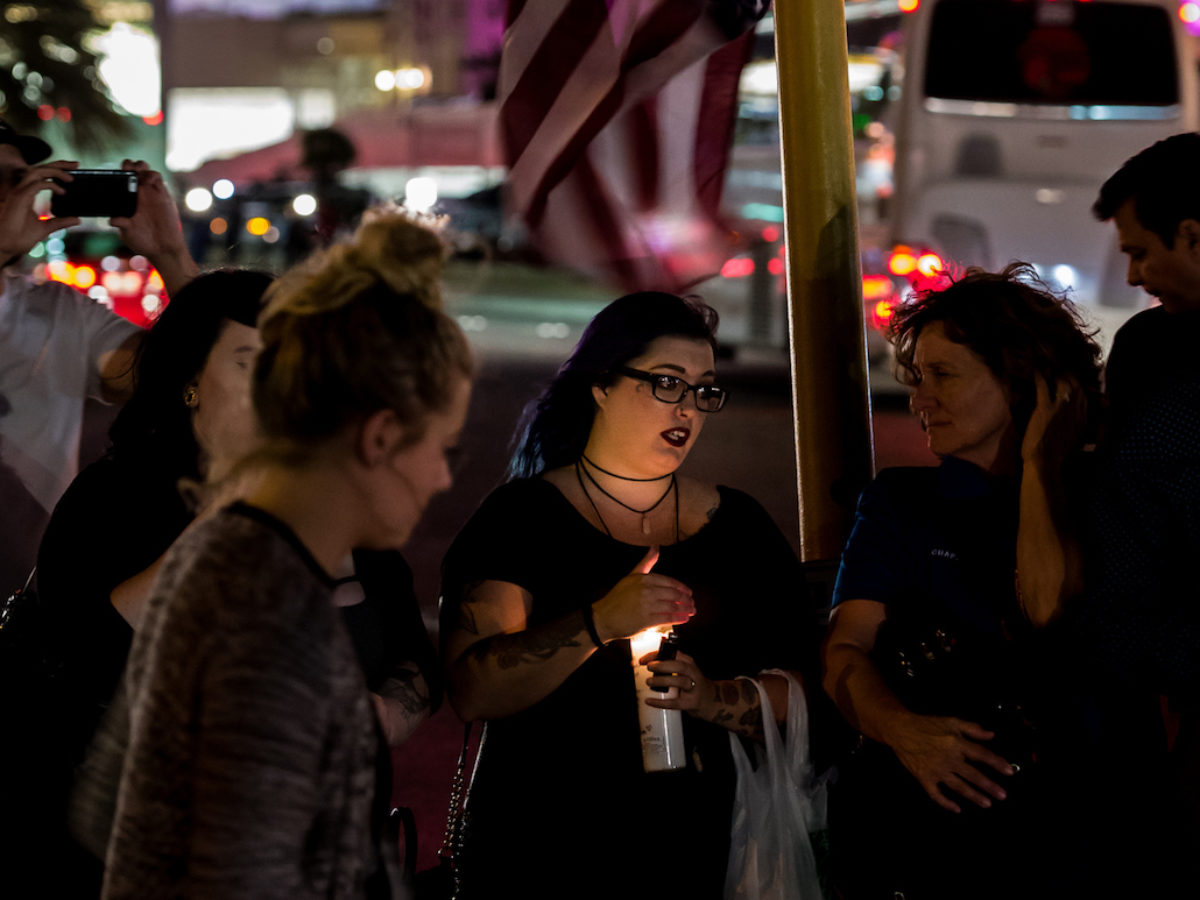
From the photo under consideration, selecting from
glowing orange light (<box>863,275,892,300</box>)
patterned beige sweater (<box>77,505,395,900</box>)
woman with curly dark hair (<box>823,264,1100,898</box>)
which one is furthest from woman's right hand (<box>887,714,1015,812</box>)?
glowing orange light (<box>863,275,892,300</box>)

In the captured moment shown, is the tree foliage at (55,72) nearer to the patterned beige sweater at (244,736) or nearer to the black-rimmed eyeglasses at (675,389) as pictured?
the black-rimmed eyeglasses at (675,389)

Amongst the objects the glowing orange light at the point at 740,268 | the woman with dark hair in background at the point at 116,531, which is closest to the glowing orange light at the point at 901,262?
the glowing orange light at the point at 740,268

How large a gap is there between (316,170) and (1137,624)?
29777mm

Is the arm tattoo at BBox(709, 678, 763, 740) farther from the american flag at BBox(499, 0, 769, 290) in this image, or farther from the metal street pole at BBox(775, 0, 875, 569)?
the american flag at BBox(499, 0, 769, 290)

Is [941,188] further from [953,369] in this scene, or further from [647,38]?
[953,369]

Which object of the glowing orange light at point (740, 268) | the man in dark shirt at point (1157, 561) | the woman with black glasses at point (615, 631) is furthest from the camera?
the glowing orange light at point (740, 268)

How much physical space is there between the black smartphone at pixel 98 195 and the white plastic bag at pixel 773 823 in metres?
2.24

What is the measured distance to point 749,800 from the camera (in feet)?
8.87

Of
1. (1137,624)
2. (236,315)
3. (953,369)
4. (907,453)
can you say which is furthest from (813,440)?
(907,453)

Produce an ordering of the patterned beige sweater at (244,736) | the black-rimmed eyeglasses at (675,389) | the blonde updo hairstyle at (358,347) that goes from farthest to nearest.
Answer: the black-rimmed eyeglasses at (675,389), the blonde updo hairstyle at (358,347), the patterned beige sweater at (244,736)

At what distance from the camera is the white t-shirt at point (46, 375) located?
3.51 metres

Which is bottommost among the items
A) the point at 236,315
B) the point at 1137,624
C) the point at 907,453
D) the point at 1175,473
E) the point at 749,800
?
the point at 907,453

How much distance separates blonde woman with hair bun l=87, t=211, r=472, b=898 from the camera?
1.55m

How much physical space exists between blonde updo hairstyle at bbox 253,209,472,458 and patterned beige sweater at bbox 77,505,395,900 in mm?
147
